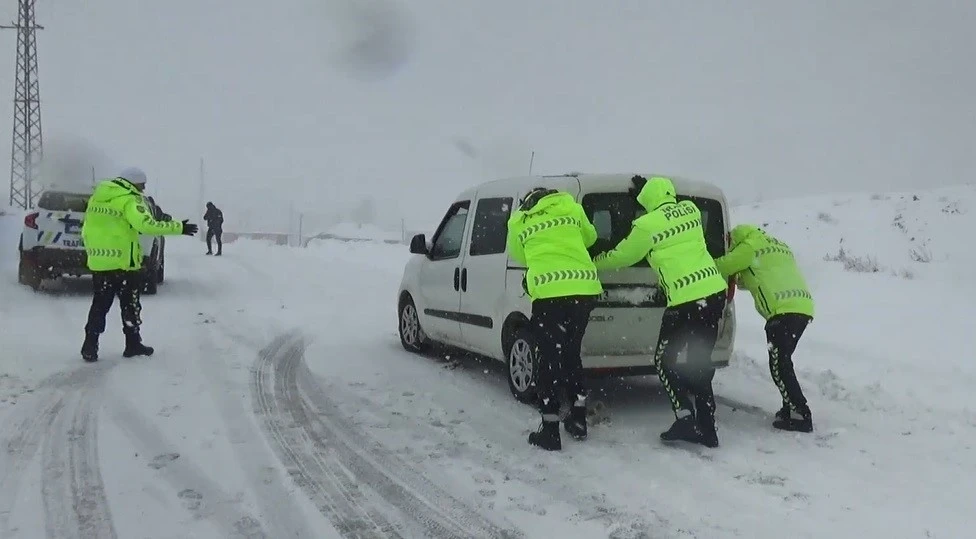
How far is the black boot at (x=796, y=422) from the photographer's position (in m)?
5.39

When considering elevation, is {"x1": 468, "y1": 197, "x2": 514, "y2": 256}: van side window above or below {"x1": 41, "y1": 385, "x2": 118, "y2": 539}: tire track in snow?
above

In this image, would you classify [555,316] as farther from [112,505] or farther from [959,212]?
[959,212]

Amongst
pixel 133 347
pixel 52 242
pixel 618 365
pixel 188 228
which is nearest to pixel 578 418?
pixel 618 365

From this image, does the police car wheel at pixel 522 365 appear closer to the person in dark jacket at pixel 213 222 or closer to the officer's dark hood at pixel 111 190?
the officer's dark hood at pixel 111 190

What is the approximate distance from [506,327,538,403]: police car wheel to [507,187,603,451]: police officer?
572 mm

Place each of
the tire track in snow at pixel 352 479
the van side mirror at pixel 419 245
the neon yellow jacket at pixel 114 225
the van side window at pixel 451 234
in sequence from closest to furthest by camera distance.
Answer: the tire track in snow at pixel 352 479, the neon yellow jacket at pixel 114 225, the van side window at pixel 451 234, the van side mirror at pixel 419 245

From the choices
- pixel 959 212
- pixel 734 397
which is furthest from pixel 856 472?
pixel 959 212

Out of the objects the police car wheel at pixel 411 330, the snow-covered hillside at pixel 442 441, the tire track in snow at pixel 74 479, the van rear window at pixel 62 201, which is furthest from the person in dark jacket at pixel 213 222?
the tire track in snow at pixel 74 479

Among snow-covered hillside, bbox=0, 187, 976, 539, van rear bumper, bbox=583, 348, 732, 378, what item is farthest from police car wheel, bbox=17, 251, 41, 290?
van rear bumper, bbox=583, 348, 732, 378

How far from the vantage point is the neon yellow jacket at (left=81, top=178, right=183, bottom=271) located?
7031 millimetres

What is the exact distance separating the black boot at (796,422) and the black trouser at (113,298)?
601cm

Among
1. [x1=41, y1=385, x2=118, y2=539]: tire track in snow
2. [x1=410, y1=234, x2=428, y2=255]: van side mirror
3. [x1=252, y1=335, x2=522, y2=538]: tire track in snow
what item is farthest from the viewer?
[x1=410, y1=234, x2=428, y2=255]: van side mirror

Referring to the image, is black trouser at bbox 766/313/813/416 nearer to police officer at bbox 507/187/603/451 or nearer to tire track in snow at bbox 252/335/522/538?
police officer at bbox 507/187/603/451

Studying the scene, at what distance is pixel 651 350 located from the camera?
5680 millimetres
